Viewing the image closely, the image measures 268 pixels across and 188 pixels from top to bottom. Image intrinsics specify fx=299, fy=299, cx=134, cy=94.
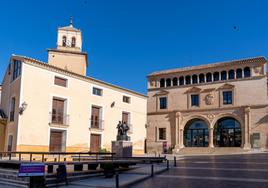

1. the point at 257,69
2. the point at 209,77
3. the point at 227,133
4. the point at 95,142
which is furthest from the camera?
the point at 209,77

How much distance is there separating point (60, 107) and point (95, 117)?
179 inches

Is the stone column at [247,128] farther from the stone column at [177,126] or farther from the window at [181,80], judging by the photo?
the window at [181,80]

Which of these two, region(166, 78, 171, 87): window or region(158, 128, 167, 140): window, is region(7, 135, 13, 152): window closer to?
region(158, 128, 167, 140): window

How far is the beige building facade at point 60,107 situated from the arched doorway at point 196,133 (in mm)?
9330

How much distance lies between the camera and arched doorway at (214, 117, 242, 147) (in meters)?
38.3

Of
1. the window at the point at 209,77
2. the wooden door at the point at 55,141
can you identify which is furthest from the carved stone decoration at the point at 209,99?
the wooden door at the point at 55,141

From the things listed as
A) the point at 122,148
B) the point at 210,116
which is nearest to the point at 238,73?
the point at 210,116

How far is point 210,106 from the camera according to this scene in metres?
39.8

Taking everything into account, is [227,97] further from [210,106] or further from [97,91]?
[97,91]

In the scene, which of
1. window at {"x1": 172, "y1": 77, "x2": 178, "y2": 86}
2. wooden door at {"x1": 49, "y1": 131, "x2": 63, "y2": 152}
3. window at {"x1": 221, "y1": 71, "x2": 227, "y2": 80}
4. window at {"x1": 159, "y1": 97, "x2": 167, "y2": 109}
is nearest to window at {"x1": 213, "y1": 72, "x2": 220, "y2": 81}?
window at {"x1": 221, "y1": 71, "x2": 227, "y2": 80}

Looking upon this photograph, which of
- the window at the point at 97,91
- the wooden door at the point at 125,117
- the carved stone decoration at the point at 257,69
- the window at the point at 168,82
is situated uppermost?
the carved stone decoration at the point at 257,69

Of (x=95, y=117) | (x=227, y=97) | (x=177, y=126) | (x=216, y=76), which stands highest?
(x=216, y=76)

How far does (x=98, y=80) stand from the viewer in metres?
30.1

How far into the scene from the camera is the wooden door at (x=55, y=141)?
25.2 meters
